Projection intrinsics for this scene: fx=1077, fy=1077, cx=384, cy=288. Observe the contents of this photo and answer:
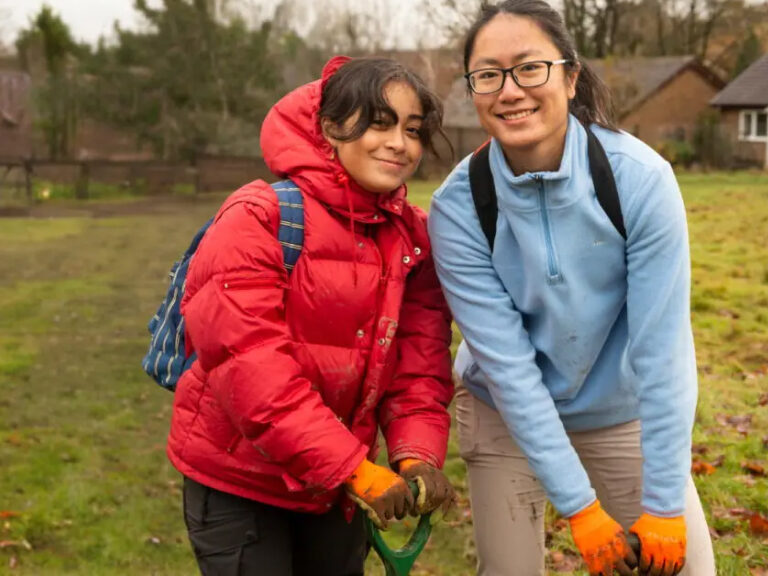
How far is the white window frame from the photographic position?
36653 millimetres

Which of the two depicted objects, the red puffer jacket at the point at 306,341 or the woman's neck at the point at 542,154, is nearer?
the red puffer jacket at the point at 306,341

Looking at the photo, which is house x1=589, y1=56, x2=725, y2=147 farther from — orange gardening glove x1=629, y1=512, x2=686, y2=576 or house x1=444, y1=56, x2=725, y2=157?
orange gardening glove x1=629, y1=512, x2=686, y2=576

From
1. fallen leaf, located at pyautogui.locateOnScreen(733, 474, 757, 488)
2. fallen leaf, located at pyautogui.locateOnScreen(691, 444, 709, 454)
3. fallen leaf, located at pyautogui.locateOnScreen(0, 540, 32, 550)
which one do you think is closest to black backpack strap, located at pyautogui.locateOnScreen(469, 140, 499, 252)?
fallen leaf, located at pyautogui.locateOnScreen(733, 474, 757, 488)

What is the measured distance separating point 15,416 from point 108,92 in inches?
953

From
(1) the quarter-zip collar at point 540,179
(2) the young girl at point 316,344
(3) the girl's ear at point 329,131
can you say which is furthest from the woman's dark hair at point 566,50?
(3) the girl's ear at point 329,131

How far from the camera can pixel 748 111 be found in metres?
37.3

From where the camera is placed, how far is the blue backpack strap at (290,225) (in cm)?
258

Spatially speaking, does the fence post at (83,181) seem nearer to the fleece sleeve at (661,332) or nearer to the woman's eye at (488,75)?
the woman's eye at (488,75)

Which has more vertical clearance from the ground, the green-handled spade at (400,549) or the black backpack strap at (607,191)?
the black backpack strap at (607,191)

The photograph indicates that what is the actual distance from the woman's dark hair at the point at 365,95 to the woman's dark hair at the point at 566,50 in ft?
0.49

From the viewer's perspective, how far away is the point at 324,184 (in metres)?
2.63

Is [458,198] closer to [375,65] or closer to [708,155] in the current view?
[375,65]

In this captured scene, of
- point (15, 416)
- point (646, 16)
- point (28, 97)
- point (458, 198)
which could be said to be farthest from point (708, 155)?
point (458, 198)

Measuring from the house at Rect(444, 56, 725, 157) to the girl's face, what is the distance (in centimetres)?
3405
